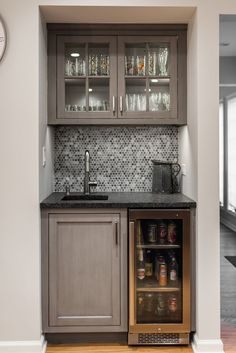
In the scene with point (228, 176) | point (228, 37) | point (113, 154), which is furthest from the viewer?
point (228, 176)

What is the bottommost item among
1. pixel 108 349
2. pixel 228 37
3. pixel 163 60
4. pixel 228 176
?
pixel 108 349

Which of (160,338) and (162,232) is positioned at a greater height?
(162,232)

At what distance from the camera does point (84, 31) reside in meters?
3.32

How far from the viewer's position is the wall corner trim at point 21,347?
9.66ft

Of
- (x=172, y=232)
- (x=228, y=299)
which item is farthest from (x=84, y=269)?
(x=228, y=299)

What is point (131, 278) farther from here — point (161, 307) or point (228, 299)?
point (228, 299)

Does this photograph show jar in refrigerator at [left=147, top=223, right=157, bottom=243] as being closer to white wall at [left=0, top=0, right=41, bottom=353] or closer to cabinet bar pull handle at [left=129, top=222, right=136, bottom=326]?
cabinet bar pull handle at [left=129, top=222, right=136, bottom=326]

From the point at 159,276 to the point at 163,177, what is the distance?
32.0 inches

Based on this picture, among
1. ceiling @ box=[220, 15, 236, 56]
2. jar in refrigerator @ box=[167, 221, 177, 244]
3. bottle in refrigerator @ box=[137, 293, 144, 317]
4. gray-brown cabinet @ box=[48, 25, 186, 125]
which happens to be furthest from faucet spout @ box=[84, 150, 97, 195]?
ceiling @ box=[220, 15, 236, 56]

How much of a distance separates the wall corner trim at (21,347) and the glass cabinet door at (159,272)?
637 millimetres

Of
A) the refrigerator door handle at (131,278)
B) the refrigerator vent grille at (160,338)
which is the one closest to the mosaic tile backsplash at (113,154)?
the refrigerator door handle at (131,278)

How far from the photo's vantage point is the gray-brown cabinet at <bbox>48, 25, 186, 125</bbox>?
3.31m

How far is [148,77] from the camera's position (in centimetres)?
336

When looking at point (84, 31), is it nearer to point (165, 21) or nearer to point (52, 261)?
point (165, 21)
